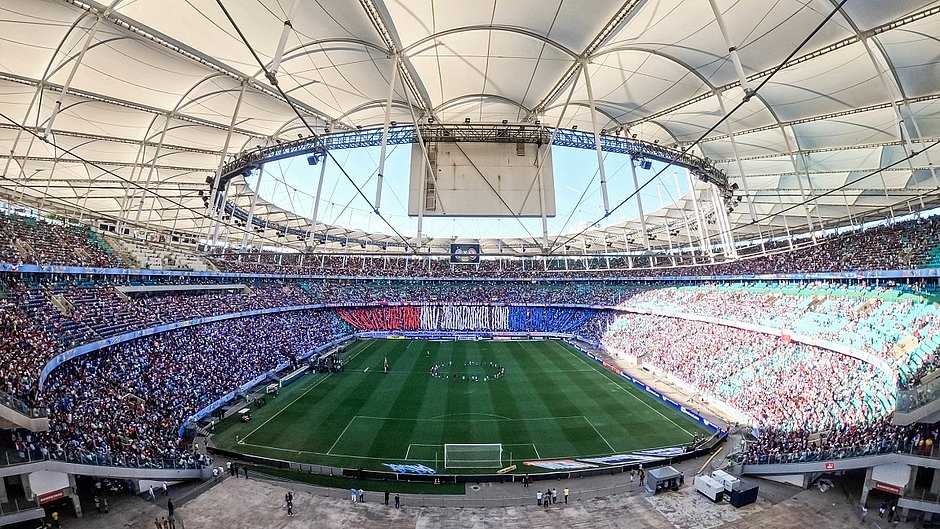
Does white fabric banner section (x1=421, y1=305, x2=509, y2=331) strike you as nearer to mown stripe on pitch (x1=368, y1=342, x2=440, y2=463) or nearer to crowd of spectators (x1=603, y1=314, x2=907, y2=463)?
mown stripe on pitch (x1=368, y1=342, x2=440, y2=463)

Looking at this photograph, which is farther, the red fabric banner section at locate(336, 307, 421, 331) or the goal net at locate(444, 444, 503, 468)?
the red fabric banner section at locate(336, 307, 421, 331)

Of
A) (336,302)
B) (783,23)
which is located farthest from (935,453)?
(336,302)

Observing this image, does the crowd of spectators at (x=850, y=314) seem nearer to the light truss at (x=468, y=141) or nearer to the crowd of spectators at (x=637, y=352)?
the crowd of spectators at (x=637, y=352)

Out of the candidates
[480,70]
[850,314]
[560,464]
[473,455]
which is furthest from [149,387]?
[850,314]

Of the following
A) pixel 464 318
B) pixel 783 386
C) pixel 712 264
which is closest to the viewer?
pixel 783 386

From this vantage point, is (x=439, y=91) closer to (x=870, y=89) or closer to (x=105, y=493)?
(x=870, y=89)

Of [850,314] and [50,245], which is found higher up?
[50,245]

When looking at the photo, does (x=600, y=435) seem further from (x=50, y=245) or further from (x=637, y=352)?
(x=50, y=245)

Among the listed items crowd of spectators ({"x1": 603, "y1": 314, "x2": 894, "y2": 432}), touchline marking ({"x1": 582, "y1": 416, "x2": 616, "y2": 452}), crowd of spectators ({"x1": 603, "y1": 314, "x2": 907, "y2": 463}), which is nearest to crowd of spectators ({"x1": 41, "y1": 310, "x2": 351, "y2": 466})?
touchline marking ({"x1": 582, "y1": 416, "x2": 616, "y2": 452})
